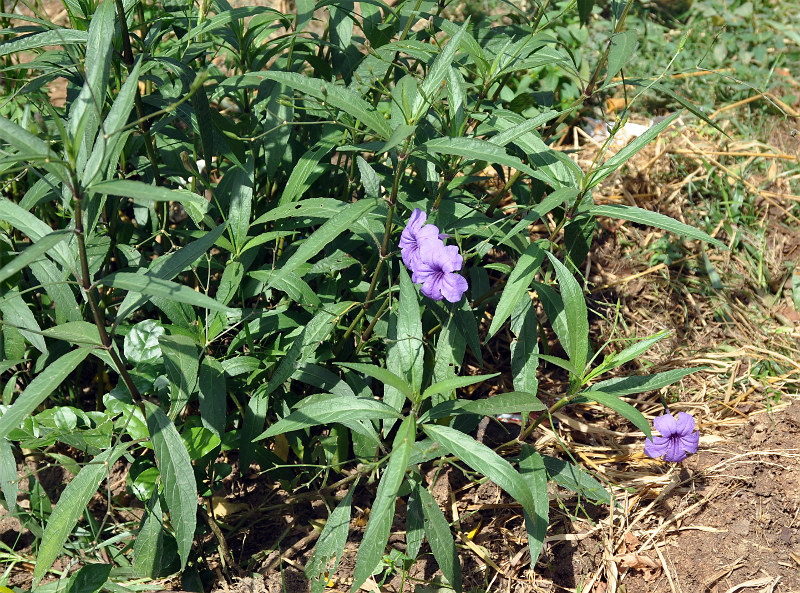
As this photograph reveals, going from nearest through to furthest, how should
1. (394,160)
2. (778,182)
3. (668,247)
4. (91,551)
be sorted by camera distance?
1. (394,160)
2. (91,551)
3. (668,247)
4. (778,182)

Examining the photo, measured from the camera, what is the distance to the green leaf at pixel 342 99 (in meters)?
1.84

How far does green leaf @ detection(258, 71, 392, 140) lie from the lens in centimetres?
184

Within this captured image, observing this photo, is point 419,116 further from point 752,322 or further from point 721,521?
point 752,322

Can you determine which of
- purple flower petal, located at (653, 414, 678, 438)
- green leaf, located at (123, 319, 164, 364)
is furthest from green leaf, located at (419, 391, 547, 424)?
green leaf, located at (123, 319, 164, 364)

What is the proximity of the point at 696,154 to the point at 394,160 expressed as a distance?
2015 millimetres

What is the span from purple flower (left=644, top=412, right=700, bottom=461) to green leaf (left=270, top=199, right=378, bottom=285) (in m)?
1.07

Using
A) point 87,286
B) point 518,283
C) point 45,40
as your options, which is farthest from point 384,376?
point 45,40

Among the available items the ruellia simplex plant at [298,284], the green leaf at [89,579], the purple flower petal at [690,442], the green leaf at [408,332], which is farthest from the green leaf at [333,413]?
the purple flower petal at [690,442]

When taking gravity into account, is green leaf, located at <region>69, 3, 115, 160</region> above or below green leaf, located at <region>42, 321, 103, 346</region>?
above

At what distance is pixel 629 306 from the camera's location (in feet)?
10.2

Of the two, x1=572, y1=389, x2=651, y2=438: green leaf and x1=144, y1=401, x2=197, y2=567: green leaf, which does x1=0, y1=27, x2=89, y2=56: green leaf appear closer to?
x1=144, y1=401, x2=197, y2=567: green leaf

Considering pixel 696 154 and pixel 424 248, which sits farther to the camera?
pixel 696 154

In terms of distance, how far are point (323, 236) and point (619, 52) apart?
0.96m

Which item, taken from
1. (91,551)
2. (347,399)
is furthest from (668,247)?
(91,551)
